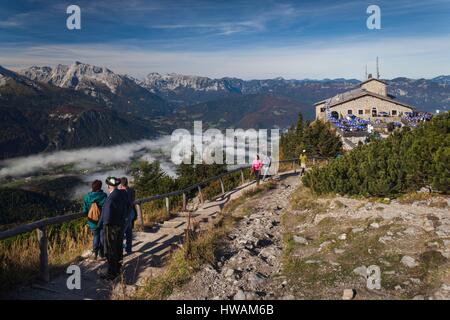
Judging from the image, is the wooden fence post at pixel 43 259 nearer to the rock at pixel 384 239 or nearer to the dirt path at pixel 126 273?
the dirt path at pixel 126 273

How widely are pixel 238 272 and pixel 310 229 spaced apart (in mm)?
3584

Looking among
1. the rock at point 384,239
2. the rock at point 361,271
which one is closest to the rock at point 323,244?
the rock at point 384,239

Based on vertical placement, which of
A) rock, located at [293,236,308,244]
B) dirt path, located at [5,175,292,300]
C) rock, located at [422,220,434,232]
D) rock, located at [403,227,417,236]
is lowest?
dirt path, located at [5,175,292,300]

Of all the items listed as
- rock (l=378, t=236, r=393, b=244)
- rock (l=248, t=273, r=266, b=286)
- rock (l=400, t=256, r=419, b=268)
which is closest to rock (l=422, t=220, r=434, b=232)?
rock (l=378, t=236, r=393, b=244)

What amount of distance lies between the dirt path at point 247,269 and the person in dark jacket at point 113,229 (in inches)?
55.9

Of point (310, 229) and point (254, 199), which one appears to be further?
point (254, 199)

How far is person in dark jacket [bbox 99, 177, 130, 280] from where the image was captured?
6957 mm

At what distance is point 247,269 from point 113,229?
2576 millimetres

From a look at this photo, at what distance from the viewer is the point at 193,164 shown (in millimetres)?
40750

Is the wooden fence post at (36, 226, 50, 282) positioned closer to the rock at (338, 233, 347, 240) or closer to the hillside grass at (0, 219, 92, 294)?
the hillside grass at (0, 219, 92, 294)

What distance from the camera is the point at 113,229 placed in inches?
278

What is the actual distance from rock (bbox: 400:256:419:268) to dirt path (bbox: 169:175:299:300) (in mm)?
2201
